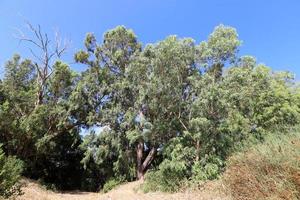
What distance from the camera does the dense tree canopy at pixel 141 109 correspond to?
14.8 meters

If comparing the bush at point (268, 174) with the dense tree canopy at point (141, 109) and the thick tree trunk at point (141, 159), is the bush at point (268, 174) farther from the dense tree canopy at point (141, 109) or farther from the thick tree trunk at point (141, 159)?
the thick tree trunk at point (141, 159)

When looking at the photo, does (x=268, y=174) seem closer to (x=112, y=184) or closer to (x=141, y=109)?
(x=141, y=109)

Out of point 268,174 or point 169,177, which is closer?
point 268,174

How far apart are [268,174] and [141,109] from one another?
13.9m

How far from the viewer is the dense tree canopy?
14805 millimetres

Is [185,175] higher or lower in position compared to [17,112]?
lower

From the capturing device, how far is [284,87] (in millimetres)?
24250

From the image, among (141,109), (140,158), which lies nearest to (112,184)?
(140,158)

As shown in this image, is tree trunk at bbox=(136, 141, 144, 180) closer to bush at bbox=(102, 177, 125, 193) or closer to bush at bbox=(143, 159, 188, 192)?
bush at bbox=(102, 177, 125, 193)

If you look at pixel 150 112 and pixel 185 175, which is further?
pixel 150 112

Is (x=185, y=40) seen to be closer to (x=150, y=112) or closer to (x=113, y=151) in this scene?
(x=150, y=112)

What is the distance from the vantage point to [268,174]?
5.62m

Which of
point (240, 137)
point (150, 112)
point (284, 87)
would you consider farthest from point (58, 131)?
point (284, 87)

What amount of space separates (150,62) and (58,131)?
9.95 m
